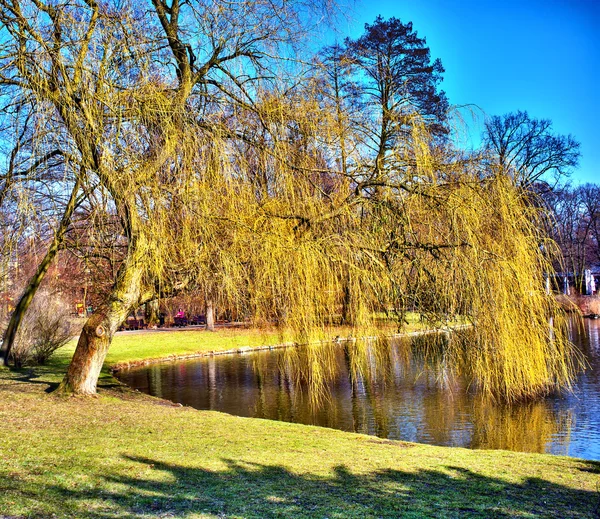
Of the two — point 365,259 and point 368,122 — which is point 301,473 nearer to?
point 365,259

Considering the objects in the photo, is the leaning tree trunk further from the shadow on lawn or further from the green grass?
the green grass

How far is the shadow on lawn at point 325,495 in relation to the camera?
400 centimetres

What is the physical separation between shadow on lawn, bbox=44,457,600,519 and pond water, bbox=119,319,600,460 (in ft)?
4.61

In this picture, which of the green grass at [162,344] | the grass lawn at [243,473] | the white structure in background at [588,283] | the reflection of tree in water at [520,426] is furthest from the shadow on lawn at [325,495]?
the white structure in background at [588,283]

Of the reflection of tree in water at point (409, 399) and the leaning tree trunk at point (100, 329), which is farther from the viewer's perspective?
the leaning tree trunk at point (100, 329)

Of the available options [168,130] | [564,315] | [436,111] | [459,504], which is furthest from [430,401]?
[168,130]

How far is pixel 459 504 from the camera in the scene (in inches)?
177

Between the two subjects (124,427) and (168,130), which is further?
(124,427)

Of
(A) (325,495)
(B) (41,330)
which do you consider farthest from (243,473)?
(B) (41,330)

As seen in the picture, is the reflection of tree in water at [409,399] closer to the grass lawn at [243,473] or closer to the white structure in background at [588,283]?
the grass lawn at [243,473]

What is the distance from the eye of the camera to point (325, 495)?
451 centimetres

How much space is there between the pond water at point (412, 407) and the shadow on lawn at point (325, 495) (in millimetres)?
1404

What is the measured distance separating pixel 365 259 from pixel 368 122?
1.79 metres

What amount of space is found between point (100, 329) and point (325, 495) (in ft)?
15.6
